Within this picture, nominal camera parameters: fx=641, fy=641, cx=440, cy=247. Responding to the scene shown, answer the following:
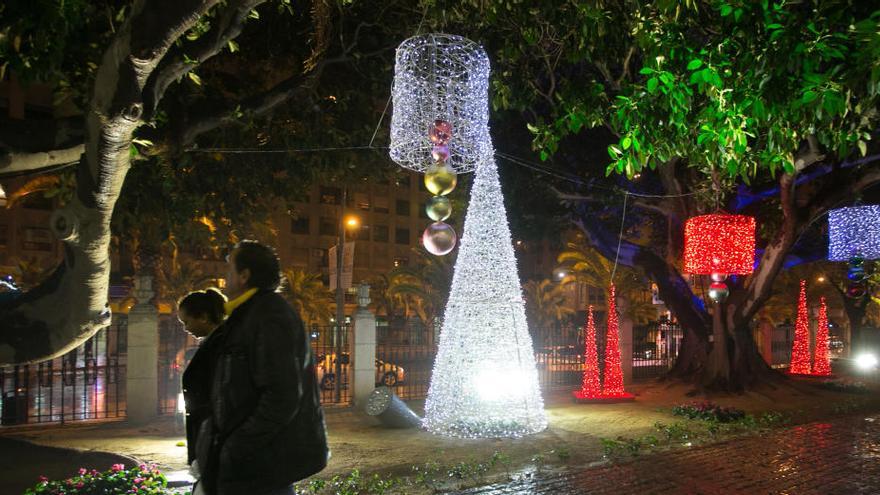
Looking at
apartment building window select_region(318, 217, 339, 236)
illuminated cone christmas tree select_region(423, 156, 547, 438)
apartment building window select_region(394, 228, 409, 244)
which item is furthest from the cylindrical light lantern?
apartment building window select_region(394, 228, 409, 244)

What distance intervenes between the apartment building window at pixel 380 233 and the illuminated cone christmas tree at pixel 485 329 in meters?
54.2

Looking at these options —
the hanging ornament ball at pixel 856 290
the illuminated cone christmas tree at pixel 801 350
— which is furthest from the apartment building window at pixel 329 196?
the hanging ornament ball at pixel 856 290

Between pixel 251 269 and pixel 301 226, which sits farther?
pixel 301 226

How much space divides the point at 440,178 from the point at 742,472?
A: 541 centimetres

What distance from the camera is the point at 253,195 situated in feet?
40.1

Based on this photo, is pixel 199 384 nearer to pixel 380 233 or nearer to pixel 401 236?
pixel 380 233

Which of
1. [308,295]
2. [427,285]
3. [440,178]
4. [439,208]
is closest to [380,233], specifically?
[308,295]

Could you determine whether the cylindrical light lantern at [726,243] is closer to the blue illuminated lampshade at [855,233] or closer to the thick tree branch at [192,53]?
the blue illuminated lampshade at [855,233]

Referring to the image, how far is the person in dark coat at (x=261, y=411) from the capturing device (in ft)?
9.66

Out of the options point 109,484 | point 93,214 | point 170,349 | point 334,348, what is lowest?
point 109,484

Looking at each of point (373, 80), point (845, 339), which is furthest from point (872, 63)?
point (845, 339)

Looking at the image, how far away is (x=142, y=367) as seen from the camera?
11.6 meters

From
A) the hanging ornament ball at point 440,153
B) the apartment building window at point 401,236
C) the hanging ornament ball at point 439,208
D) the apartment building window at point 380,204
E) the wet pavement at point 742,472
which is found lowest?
the wet pavement at point 742,472

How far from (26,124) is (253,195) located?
19.5 ft
